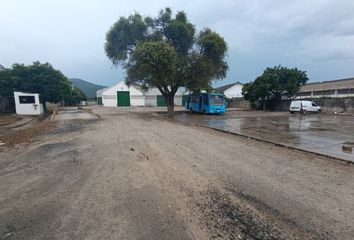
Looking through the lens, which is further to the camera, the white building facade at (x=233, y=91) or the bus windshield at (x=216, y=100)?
the white building facade at (x=233, y=91)

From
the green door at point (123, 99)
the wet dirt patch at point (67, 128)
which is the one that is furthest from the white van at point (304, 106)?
the green door at point (123, 99)

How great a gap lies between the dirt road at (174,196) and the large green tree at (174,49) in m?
17.0

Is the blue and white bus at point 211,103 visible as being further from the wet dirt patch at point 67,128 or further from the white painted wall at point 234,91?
the white painted wall at point 234,91

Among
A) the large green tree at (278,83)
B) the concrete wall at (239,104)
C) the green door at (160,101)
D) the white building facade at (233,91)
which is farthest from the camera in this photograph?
the white building facade at (233,91)

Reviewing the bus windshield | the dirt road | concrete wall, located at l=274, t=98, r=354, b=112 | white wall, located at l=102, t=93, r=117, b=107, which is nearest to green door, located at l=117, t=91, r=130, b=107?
white wall, located at l=102, t=93, r=117, b=107

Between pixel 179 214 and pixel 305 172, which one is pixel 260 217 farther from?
pixel 305 172

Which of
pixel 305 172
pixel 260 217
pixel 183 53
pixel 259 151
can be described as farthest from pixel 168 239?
pixel 183 53

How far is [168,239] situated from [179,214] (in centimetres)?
67

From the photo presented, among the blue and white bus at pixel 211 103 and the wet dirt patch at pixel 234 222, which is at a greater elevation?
the blue and white bus at pixel 211 103

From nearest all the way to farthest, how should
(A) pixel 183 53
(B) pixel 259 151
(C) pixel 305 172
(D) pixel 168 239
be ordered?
(D) pixel 168 239, (C) pixel 305 172, (B) pixel 259 151, (A) pixel 183 53

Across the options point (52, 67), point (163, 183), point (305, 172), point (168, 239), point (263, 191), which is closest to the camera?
point (168, 239)

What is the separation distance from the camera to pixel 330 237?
10.4 feet

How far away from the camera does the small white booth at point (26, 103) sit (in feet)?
86.3

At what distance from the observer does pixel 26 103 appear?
26953 mm
